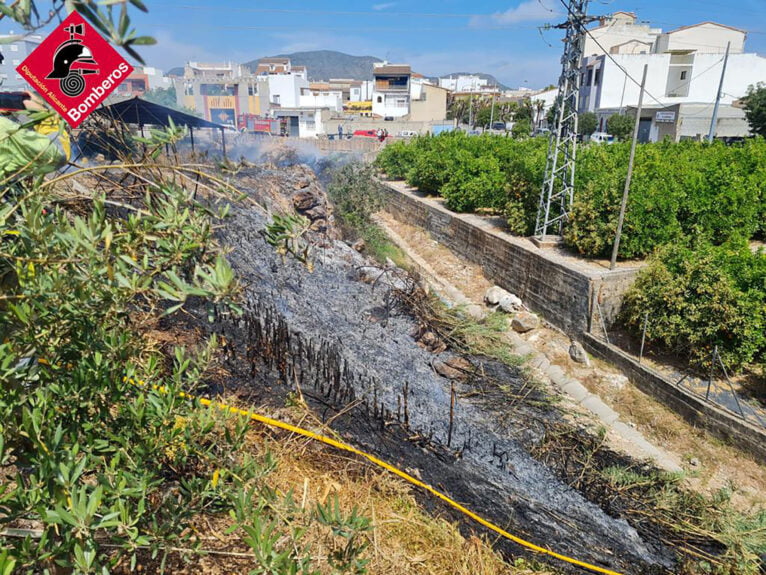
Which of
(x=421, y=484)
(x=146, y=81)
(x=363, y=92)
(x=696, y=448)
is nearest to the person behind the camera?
(x=421, y=484)

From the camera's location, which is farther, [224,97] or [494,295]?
[224,97]

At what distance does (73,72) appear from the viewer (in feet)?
11.7

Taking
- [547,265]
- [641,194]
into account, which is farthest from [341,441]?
[641,194]

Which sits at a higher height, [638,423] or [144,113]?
[144,113]

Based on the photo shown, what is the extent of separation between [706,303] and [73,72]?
27.2 feet

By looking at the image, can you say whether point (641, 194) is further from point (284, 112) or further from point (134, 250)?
point (284, 112)

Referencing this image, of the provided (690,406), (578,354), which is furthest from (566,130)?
(690,406)

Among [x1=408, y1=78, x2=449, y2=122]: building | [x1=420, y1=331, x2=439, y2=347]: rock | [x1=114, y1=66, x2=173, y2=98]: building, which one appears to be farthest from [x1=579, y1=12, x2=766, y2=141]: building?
[x1=114, y1=66, x2=173, y2=98]: building

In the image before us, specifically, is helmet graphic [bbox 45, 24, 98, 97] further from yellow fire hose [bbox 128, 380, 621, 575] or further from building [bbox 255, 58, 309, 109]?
building [bbox 255, 58, 309, 109]

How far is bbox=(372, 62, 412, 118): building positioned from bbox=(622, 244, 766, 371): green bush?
53.9 meters

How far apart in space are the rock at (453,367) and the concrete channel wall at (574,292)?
2.83 metres

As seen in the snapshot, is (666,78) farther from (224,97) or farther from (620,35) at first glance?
(224,97)

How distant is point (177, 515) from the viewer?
1.92 metres

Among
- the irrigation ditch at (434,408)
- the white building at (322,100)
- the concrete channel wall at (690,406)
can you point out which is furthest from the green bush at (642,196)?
the white building at (322,100)
